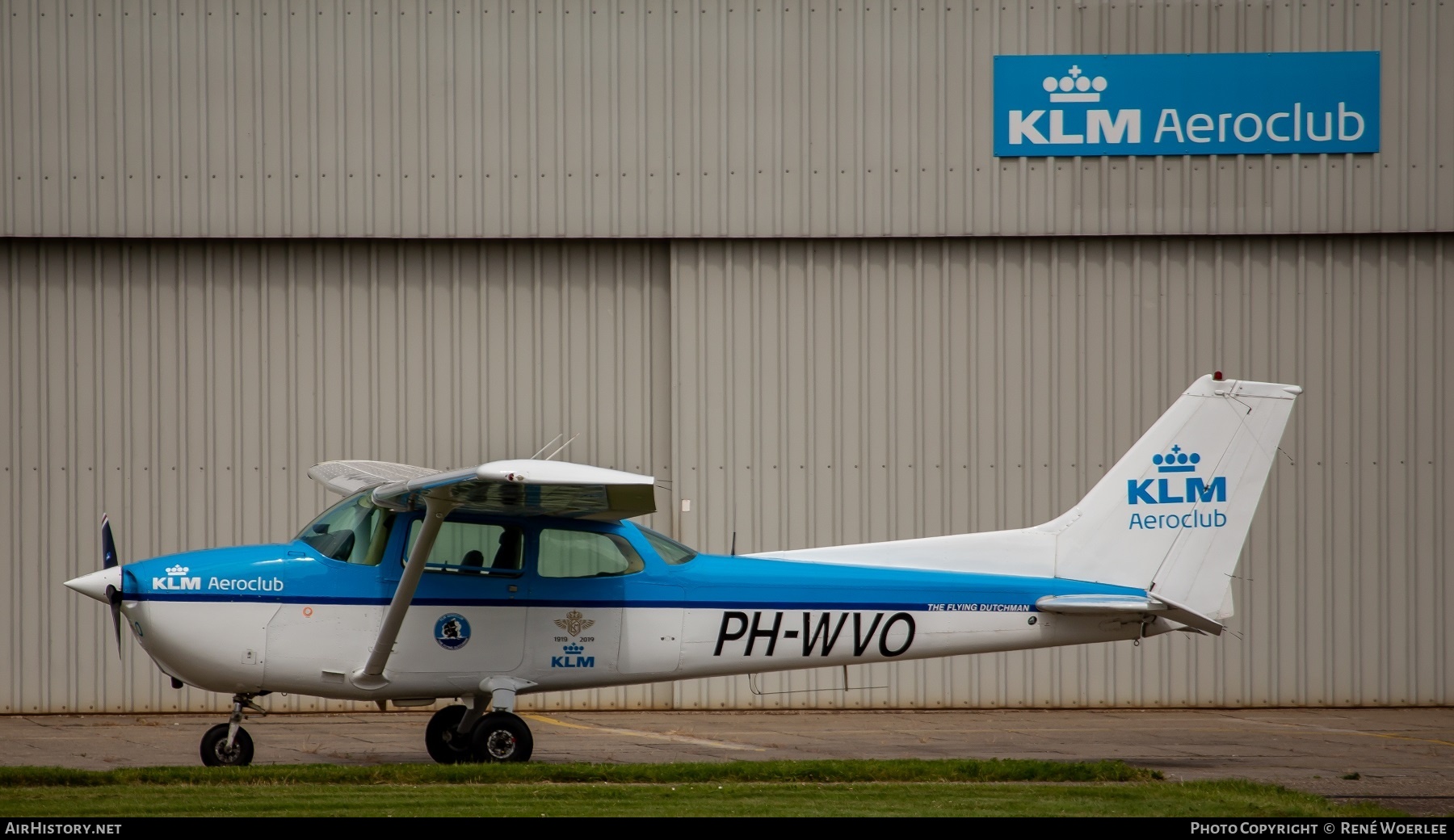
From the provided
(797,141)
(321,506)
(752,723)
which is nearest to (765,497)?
(752,723)

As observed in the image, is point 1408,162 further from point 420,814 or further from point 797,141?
point 420,814

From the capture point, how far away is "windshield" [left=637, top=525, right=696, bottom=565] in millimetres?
9961

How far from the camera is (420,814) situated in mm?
7238

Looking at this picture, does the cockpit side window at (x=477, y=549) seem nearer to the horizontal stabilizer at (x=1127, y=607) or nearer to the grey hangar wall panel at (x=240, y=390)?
the horizontal stabilizer at (x=1127, y=607)

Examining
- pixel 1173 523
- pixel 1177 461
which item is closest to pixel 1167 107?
pixel 1177 461

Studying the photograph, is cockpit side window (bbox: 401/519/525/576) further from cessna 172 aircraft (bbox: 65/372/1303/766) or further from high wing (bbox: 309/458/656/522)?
high wing (bbox: 309/458/656/522)

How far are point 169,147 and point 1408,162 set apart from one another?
11910mm

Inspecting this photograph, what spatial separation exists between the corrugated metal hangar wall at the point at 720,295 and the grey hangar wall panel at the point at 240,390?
0.11ft

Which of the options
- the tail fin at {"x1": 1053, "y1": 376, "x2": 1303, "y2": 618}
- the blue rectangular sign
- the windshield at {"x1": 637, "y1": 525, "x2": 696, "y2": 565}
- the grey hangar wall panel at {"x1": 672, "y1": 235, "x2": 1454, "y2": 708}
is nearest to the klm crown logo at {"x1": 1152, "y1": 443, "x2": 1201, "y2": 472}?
the tail fin at {"x1": 1053, "y1": 376, "x2": 1303, "y2": 618}

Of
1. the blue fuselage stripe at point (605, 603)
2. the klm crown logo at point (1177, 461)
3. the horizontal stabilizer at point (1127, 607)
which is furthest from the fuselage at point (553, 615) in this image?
the klm crown logo at point (1177, 461)

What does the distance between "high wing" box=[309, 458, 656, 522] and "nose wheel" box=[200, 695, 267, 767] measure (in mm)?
1675

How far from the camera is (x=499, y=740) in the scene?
9.48 metres

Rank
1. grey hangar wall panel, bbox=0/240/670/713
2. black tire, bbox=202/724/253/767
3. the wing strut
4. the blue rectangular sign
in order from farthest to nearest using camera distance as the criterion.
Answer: the blue rectangular sign → grey hangar wall panel, bbox=0/240/670/713 → black tire, bbox=202/724/253/767 → the wing strut

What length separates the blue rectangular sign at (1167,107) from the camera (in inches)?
547
